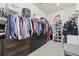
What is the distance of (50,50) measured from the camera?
1555 mm

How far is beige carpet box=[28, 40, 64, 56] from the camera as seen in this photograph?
1539mm

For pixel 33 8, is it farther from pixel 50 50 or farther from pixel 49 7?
pixel 50 50

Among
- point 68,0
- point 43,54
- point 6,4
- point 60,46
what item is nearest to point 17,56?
point 43,54

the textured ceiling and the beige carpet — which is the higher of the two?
the textured ceiling

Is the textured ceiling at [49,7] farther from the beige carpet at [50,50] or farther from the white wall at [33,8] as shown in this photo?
the beige carpet at [50,50]

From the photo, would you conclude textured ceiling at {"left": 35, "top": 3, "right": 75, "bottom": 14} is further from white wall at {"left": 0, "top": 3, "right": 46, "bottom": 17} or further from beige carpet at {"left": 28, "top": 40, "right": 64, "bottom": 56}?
beige carpet at {"left": 28, "top": 40, "right": 64, "bottom": 56}

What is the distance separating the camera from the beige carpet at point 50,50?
5.05 ft

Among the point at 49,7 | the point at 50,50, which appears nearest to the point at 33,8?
the point at 49,7

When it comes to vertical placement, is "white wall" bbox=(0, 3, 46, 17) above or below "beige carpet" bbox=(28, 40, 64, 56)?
above

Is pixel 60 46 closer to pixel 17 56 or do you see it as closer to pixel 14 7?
pixel 17 56

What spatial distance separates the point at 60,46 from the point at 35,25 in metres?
0.45

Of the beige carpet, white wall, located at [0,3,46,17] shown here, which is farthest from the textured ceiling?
the beige carpet

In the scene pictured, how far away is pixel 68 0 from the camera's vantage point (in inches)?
61.5

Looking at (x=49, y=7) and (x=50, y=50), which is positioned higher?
(x=49, y=7)
